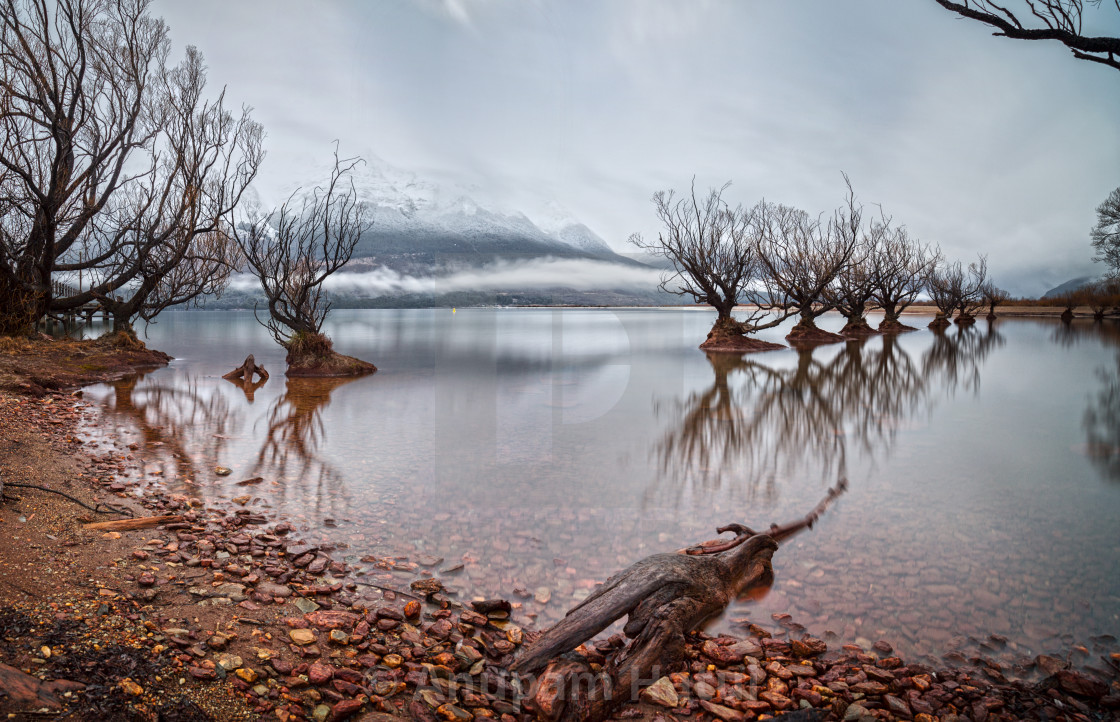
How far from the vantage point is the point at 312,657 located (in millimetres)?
2730

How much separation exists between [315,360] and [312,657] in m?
14.9

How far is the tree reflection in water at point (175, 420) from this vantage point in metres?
6.71

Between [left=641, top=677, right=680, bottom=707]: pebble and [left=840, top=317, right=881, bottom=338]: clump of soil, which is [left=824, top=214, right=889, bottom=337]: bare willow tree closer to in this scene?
[left=840, top=317, right=881, bottom=338]: clump of soil

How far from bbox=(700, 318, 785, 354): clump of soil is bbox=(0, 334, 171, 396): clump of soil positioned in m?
21.3

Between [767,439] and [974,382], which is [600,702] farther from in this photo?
[974,382]

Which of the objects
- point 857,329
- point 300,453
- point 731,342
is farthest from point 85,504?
point 857,329

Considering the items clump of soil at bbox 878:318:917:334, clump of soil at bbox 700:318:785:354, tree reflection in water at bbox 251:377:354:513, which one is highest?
clump of soil at bbox 878:318:917:334

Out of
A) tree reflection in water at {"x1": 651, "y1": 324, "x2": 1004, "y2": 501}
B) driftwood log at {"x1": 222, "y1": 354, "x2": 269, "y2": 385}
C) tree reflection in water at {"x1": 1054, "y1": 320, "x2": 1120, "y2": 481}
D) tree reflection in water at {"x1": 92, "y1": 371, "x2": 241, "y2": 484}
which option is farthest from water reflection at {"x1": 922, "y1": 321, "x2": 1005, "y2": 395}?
driftwood log at {"x1": 222, "y1": 354, "x2": 269, "y2": 385}

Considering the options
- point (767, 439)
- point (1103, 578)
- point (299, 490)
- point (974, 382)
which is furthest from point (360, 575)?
point (974, 382)

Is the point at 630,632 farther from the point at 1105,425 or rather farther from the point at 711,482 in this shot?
the point at 1105,425

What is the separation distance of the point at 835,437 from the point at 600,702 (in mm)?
7423

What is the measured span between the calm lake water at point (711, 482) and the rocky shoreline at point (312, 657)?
1.33ft

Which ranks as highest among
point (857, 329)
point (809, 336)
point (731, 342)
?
point (857, 329)

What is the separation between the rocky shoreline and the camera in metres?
2.21
